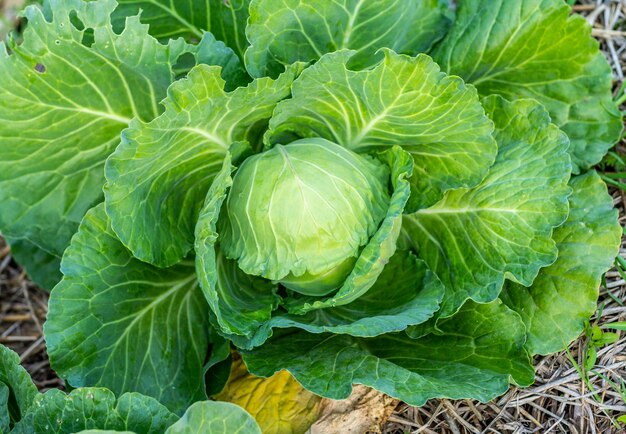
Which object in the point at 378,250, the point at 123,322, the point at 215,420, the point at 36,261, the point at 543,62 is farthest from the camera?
the point at 36,261

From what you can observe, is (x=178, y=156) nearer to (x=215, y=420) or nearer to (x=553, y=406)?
(x=215, y=420)

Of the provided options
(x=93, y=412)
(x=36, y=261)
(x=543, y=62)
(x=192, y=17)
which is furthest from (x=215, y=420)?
(x=543, y=62)

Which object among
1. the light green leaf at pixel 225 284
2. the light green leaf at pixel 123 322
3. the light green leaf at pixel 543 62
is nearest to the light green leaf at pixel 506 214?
the light green leaf at pixel 543 62

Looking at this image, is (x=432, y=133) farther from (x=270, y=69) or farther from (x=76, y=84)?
(x=76, y=84)

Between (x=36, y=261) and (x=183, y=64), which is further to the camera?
(x=36, y=261)

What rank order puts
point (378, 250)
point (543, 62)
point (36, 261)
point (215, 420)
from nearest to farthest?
1. point (215, 420)
2. point (378, 250)
3. point (543, 62)
4. point (36, 261)

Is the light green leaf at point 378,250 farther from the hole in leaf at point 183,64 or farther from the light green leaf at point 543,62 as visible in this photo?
the hole in leaf at point 183,64
